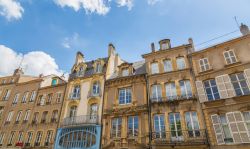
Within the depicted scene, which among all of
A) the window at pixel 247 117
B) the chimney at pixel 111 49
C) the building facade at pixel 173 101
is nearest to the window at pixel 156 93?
the building facade at pixel 173 101

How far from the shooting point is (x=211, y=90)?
17375mm

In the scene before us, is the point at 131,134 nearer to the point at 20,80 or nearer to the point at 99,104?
the point at 99,104

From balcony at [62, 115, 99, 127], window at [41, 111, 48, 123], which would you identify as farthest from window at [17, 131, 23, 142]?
balcony at [62, 115, 99, 127]

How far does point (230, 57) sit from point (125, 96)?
11.2 m

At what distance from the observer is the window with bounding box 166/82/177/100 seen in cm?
1866

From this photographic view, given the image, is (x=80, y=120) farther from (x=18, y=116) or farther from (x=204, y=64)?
(x=204, y=64)

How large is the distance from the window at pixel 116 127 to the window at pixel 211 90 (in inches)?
360

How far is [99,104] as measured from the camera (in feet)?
72.2

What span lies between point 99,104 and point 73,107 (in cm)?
394

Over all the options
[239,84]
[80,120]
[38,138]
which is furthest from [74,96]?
[239,84]

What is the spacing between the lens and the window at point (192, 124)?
640 inches

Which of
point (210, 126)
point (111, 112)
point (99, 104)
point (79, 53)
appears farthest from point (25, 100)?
point (210, 126)

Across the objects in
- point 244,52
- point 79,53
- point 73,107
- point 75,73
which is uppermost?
point 79,53

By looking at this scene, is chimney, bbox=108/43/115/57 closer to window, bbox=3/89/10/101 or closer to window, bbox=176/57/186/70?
window, bbox=176/57/186/70
